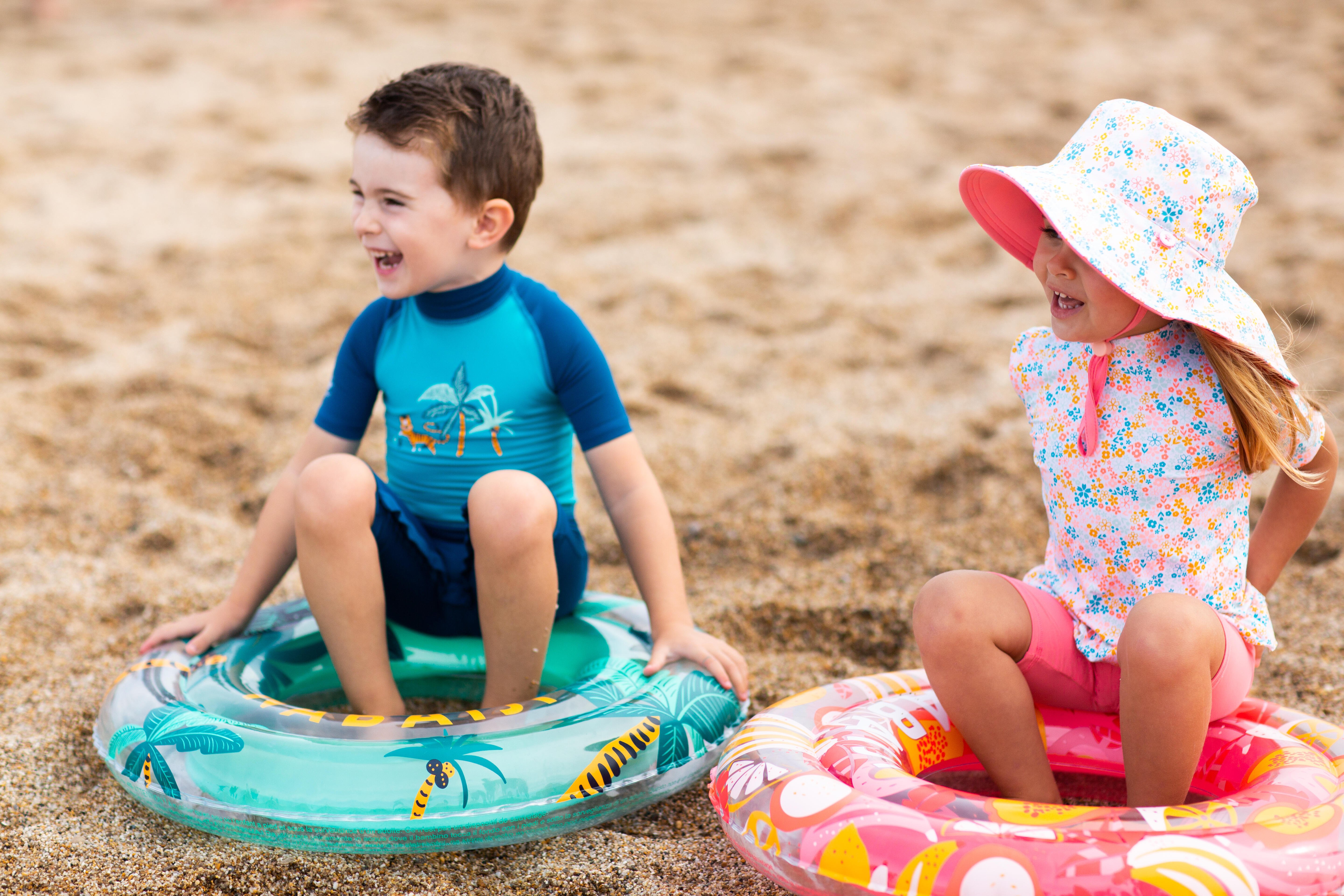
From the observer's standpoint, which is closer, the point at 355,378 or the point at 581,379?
the point at 581,379

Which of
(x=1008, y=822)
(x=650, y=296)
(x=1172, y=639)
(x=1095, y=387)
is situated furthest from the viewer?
(x=650, y=296)

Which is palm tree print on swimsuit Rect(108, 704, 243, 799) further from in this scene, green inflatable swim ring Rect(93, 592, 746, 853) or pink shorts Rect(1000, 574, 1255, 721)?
pink shorts Rect(1000, 574, 1255, 721)

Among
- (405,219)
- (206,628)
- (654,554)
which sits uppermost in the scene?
(405,219)

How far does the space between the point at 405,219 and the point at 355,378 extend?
0.36 meters

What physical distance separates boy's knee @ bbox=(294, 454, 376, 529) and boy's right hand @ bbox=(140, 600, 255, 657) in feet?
1.21

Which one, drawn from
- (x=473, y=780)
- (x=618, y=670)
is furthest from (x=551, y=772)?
(x=618, y=670)

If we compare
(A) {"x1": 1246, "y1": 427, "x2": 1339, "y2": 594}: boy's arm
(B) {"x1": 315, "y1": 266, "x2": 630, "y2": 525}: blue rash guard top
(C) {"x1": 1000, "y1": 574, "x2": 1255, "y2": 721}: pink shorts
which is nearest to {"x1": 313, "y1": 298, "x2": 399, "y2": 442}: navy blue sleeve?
(B) {"x1": 315, "y1": 266, "x2": 630, "y2": 525}: blue rash guard top

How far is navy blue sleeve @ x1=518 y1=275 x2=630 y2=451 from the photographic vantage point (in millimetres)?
2311

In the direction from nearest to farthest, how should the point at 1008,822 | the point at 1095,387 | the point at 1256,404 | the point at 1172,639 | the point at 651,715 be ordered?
the point at 1008,822, the point at 1172,639, the point at 1256,404, the point at 1095,387, the point at 651,715

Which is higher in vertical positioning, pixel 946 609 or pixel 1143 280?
pixel 1143 280

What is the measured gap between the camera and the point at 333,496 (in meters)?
2.10

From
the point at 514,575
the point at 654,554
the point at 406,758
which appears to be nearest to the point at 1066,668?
the point at 654,554

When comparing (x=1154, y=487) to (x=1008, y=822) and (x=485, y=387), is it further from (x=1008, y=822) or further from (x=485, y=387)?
(x=485, y=387)

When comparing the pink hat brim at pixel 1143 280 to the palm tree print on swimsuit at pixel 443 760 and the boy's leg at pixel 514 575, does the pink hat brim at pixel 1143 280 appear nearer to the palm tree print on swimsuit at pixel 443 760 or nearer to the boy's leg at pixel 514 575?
the boy's leg at pixel 514 575
